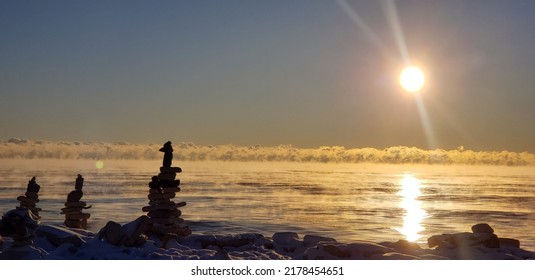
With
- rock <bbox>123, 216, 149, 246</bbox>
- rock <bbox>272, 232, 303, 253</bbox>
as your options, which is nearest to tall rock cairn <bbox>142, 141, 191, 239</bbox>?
rock <bbox>123, 216, 149, 246</bbox>

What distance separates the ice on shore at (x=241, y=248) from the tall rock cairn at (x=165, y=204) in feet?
4.52

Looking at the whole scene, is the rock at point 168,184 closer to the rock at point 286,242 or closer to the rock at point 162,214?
the rock at point 162,214

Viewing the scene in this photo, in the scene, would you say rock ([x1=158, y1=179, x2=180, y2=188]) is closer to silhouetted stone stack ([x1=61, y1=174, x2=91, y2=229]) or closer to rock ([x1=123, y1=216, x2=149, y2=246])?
rock ([x1=123, y1=216, x2=149, y2=246])

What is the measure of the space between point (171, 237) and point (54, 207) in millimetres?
51678

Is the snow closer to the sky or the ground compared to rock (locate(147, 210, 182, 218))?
closer to the ground

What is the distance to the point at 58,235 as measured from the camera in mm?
17297

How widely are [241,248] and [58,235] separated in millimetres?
5693

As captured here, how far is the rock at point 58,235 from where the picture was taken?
16828 millimetres

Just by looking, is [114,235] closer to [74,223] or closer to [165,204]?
[165,204]

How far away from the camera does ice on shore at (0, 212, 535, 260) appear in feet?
53.6
